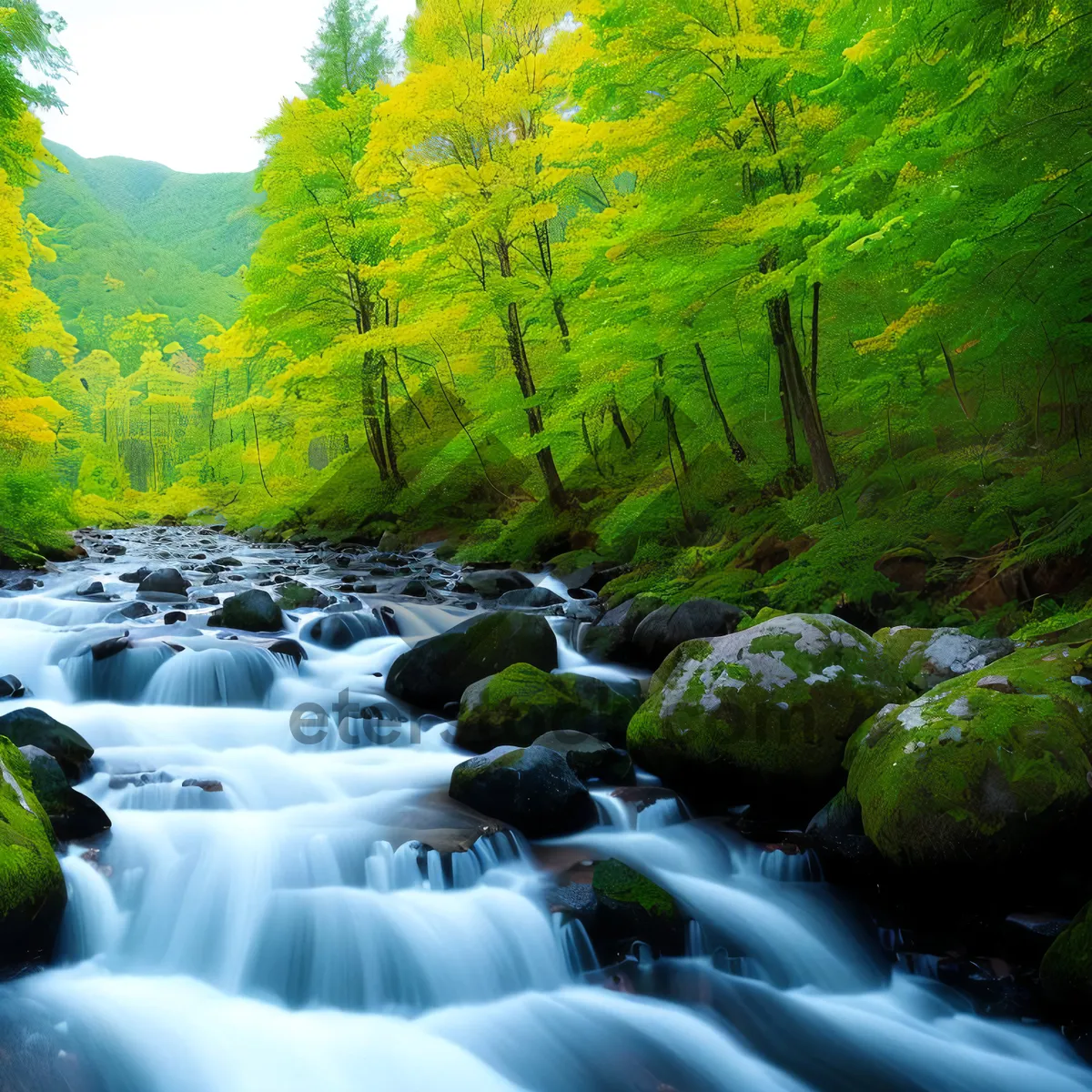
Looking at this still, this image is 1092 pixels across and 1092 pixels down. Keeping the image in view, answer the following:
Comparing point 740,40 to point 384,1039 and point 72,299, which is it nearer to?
point 384,1039

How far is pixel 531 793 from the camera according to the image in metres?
4.73

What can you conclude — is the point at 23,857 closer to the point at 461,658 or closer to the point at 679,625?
the point at 461,658

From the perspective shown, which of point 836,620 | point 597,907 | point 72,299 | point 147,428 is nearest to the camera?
point 597,907

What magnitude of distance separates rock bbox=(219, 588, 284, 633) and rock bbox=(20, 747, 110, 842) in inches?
177

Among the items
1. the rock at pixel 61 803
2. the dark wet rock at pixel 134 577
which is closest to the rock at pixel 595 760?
the rock at pixel 61 803

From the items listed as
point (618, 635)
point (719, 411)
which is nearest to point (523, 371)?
point (719, 411)

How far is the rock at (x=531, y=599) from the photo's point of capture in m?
10.6

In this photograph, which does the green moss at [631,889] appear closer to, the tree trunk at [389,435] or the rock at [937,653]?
the rock at [937,653]

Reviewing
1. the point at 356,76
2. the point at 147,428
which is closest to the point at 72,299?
the point at 147,428

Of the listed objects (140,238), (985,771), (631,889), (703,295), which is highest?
(140,238)

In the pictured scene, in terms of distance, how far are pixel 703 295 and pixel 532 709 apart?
4509 mm

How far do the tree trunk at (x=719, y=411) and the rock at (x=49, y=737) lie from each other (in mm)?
7759

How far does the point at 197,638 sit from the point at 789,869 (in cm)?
612

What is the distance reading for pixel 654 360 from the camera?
973cm
